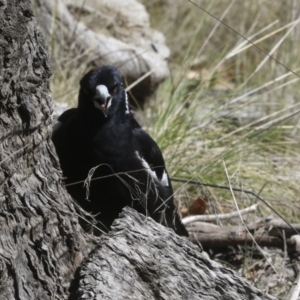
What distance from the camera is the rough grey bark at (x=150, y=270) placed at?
2234 mm

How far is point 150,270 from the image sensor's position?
230cm

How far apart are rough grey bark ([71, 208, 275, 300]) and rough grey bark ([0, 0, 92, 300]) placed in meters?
0.10

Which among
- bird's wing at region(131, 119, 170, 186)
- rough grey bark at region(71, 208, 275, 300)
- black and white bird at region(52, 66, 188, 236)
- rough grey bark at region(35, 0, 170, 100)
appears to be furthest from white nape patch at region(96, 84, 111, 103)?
rough grey bark at region(35, 0, 170, 100)

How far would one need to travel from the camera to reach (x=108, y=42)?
527 centimetres

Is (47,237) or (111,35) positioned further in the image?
(111,35)

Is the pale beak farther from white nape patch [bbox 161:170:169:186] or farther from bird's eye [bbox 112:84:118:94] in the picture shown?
white nape patch [bbox 161:170:169:186]

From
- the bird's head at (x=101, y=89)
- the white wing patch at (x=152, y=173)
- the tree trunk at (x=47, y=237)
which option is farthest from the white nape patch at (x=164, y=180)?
the tree trunk at (x=47, y=237)

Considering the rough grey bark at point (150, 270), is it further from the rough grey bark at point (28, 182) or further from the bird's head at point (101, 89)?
the bird's head at point (101, 89)

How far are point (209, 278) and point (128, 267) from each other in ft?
0.85

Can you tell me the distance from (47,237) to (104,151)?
98cm

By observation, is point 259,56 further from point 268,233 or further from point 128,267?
point 128,267

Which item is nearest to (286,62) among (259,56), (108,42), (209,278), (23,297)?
(259,56)

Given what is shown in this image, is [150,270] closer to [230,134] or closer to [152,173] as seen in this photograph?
[152,173]

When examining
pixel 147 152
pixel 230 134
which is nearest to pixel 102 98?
pixel 147 152
